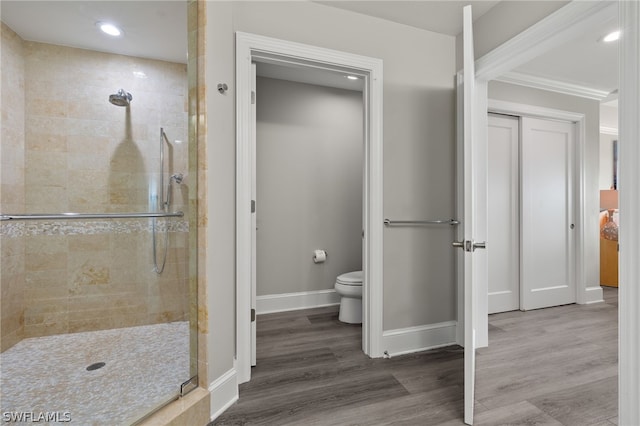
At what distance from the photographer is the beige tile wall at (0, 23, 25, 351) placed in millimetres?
Result: 1627

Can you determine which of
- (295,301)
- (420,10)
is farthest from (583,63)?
(295,301)

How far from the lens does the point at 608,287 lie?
160 inches

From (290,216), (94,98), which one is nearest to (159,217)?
(94,98)

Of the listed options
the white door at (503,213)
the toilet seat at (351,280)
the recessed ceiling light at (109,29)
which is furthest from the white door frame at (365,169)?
the white door at (503,213)

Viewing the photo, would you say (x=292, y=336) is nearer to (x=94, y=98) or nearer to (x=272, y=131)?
(x=272, y=131)

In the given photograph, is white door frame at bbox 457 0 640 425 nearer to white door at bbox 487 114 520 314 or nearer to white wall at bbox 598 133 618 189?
white door at bbox 487 114 520 314

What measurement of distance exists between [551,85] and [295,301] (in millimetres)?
3574

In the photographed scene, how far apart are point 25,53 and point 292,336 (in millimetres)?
2555

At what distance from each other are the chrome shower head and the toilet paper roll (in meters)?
2.12

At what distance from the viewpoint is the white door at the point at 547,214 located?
3.20 meters

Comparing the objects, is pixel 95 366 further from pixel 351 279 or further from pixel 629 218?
pixel 629 218

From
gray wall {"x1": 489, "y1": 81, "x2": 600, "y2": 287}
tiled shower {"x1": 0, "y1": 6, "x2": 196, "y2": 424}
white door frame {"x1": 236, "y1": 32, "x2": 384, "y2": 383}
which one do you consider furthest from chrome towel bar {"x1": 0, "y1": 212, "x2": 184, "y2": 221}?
gray wall {"x1": 489, "y1": 81, "x2": 600, "y2": 287}

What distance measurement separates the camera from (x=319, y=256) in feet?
10.6

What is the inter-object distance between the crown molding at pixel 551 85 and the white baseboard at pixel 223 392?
3.36 m
